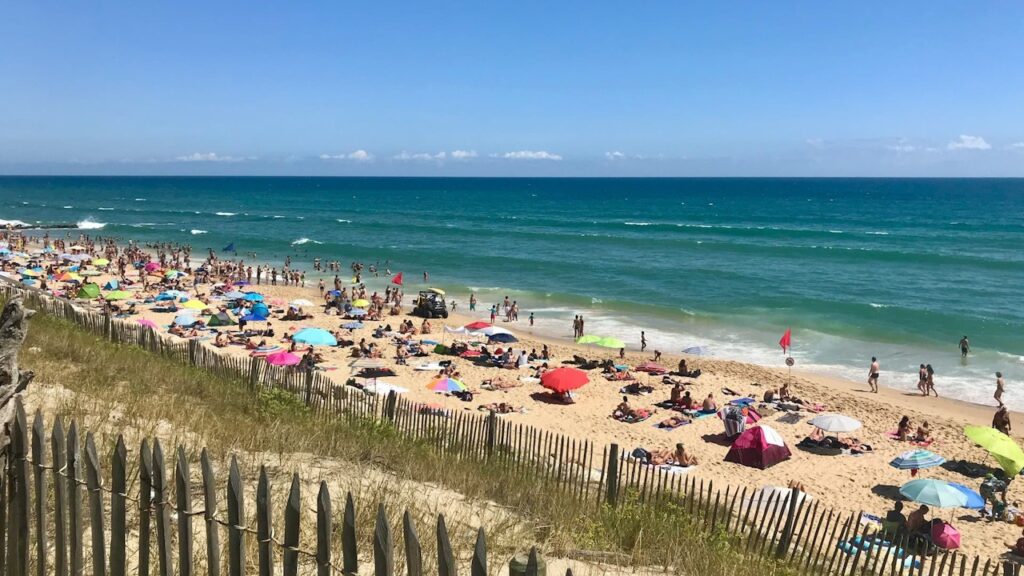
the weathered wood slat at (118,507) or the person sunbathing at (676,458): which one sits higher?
the weathered wood slat at (118,507)

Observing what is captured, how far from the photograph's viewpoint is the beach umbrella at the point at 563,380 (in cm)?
1966

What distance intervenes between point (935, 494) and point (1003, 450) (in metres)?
2.41

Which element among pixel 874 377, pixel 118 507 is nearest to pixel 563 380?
pixel 874 377

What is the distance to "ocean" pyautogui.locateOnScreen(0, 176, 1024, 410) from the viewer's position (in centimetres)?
2994

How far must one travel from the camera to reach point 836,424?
17.0m

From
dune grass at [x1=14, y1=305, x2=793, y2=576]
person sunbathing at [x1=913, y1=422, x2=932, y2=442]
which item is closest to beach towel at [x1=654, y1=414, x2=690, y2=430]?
person sunbathing at [x1=913, y1=422, x2=932, y2=442]

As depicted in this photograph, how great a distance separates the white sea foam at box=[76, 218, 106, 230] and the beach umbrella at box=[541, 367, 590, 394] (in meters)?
67.6

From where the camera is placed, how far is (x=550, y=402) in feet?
67.1

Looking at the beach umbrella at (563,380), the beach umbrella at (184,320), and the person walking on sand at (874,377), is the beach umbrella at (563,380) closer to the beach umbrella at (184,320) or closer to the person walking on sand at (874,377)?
the person walking on sand at (874,377)

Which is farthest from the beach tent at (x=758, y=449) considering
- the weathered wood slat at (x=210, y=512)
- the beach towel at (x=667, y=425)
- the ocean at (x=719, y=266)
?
the weathered wood slat at (x=210, y=512)

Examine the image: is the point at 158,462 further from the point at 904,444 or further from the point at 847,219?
the point at 847,219

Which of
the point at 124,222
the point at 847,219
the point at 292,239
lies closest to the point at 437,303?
the point at 292,239

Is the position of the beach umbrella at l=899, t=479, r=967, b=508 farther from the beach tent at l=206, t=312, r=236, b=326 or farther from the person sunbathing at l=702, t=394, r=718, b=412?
the beach tent at l=206, t=312, r=236, b=326

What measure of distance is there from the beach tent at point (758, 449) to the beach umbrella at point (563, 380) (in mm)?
4738
